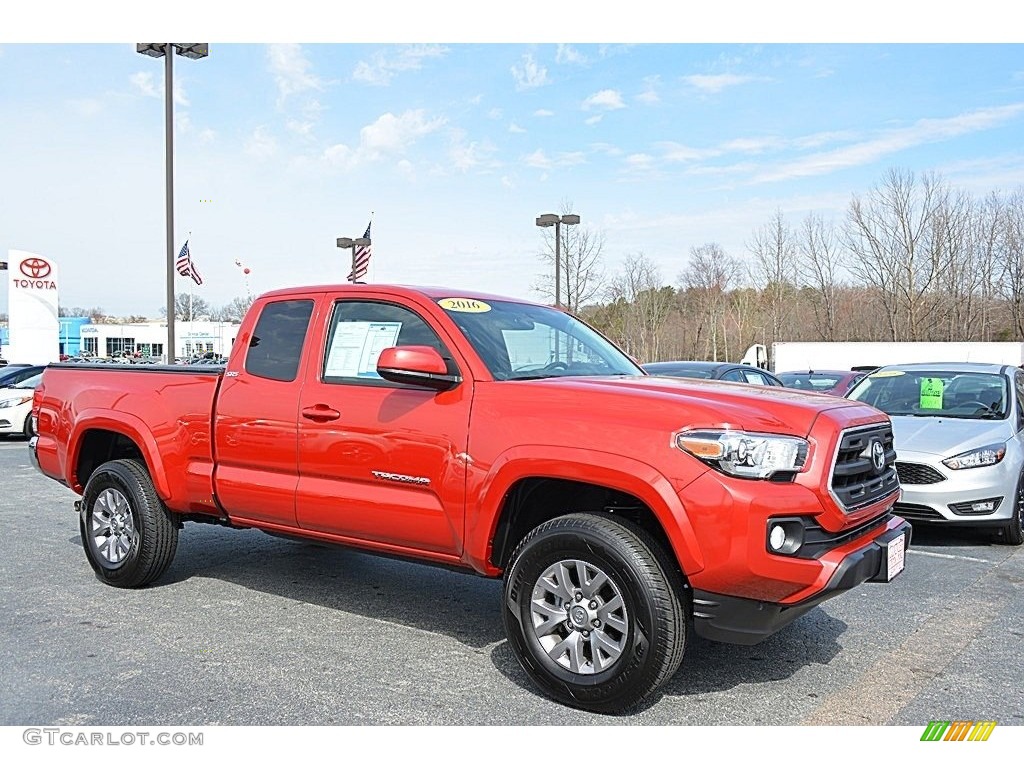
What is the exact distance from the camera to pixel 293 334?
206 inches

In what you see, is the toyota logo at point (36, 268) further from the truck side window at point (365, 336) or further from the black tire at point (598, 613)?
the black tire at point (598, 613)

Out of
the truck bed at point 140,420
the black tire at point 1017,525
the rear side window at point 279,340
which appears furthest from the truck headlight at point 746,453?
the black tire at point 1017,525

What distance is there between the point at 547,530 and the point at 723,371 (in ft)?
29.4

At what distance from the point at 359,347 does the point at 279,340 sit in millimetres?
647

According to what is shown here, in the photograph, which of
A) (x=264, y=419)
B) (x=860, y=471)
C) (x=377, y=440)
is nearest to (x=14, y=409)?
(x=264, y=419)

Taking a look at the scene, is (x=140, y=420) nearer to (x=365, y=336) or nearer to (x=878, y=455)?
(x=365, y=336)

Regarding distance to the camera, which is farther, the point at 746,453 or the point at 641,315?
the point at 641,315

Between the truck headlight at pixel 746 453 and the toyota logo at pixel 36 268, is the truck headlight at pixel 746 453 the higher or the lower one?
the lower one

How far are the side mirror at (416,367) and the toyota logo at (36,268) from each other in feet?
127

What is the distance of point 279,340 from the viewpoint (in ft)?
17.4

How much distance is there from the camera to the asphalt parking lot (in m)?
3.85
